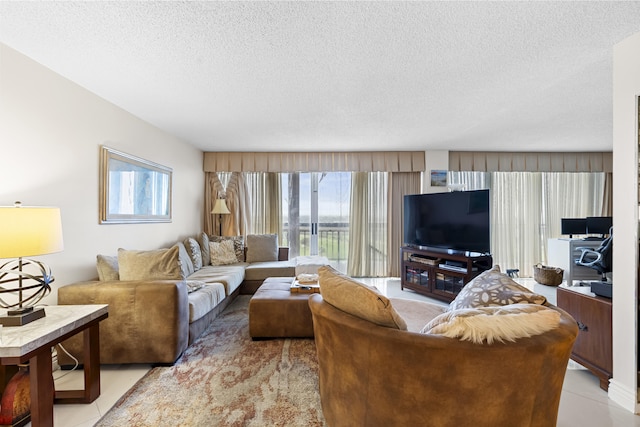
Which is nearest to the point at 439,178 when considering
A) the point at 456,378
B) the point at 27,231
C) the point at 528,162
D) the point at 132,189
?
the point at 528,162

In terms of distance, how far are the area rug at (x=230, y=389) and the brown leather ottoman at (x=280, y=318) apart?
0.08 meters

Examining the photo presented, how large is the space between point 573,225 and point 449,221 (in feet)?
8.73

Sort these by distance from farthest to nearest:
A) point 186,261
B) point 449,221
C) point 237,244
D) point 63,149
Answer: point 237,244, point 449,221, point 186,261, point 63,149

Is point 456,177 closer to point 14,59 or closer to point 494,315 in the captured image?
point 494,315

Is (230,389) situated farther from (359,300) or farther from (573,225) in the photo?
(573,225)

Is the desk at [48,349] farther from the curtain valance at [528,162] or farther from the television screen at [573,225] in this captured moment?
the television screen at [573,225]

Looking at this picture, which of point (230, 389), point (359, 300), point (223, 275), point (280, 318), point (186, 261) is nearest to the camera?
point (359, 300)

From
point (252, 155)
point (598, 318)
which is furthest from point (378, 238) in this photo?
point (598, 318)

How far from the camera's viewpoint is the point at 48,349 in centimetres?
150

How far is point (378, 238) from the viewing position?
17.2 feet

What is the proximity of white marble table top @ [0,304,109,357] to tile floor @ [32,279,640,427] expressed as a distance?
0.54 m

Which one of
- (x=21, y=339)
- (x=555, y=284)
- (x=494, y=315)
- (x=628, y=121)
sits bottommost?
(x=555, y=284)

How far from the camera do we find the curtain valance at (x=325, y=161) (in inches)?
197

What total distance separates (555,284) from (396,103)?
4.30 meters
